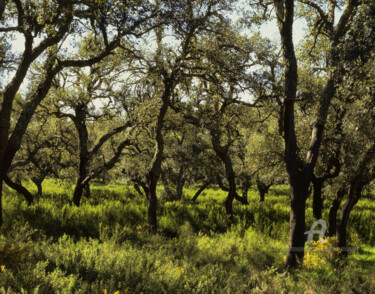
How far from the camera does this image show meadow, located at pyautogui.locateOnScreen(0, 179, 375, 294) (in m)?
4.62

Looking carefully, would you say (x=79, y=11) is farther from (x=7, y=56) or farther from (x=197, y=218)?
(x=197, y=218)

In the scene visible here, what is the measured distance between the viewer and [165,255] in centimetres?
763

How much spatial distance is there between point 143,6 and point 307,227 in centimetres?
1061

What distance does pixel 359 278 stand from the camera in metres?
7.14

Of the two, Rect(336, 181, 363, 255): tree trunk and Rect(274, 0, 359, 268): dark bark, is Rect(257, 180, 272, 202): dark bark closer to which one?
Rect(336, 181, 363, 255): tree trunk

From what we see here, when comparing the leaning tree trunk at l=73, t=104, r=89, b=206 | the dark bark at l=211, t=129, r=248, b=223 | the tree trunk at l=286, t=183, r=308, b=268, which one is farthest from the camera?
the leaning tree trunk at l=73, t=104, r=89, b=206

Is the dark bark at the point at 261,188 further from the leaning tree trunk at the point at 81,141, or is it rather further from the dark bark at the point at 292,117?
the dark bark at the point at 292,117

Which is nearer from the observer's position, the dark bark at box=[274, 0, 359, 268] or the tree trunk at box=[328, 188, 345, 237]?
the dark bark at box=[274, 0, 359, 268]

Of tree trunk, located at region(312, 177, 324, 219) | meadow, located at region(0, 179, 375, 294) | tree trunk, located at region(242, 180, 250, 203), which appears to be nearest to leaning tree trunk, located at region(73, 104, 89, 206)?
meadow, located at region(0, 179, 375, 294)

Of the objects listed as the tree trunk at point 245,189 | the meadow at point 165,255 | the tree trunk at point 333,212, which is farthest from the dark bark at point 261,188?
the tree trunk at point 333,212

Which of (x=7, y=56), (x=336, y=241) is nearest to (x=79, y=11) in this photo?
(x=7, y=56)

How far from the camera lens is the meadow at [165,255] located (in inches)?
182

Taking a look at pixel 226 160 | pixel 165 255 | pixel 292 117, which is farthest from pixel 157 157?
pixel 292 117

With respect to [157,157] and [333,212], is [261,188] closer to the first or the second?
[333,212]
